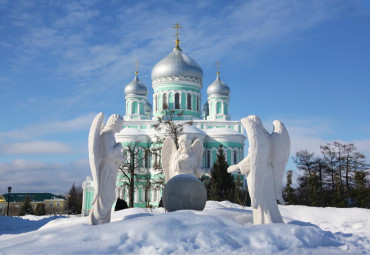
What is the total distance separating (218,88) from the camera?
1550 inches

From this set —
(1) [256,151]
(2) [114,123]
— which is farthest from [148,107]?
(1) [256,151]

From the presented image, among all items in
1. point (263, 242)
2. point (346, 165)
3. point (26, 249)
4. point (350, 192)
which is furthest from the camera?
point (346, 165)

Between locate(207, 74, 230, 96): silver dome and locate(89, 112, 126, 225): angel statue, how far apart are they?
31433 mm

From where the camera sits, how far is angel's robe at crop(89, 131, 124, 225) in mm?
8258

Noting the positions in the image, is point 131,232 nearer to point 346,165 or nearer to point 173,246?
point 173,246

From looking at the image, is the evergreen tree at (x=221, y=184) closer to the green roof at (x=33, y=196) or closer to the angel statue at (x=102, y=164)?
the angel statue at (x=102, y=164)

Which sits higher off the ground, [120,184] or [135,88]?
[135,88]

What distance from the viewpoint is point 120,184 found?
33312 mm

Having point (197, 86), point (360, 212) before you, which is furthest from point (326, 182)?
point (360, 212)

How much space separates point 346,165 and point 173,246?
26.8 meters

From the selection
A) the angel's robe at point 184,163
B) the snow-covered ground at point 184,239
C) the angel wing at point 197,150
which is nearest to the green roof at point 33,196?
the angel's robe at point 184,163

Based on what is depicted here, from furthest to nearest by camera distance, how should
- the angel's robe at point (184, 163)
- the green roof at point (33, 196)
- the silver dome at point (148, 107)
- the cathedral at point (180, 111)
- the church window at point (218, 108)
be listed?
the green roof at point (33, 196), the silver dome at point (148, 107), the church window at point (218, 108), the cathedral at point (180, 111), the angel's robe at point (184, 163)

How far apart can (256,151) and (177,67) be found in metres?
30.9

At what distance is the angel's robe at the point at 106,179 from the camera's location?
8258mm
